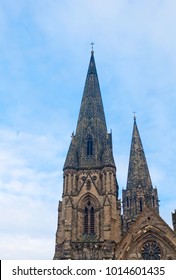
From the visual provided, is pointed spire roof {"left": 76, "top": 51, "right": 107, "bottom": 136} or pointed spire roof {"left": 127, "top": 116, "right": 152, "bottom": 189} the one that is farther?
pointed spire roof {"left": 127, "top": 116, "right": 152, "bottom": 189}

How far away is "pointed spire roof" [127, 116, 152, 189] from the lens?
4294cm

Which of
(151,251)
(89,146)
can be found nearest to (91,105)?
(89,146)

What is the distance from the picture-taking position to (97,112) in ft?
135

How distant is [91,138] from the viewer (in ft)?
126

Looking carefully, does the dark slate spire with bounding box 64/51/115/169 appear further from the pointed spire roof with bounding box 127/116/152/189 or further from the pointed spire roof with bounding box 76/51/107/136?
the pointed spire roof with bounding box 127/116/152/189

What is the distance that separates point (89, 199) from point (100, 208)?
1452 mm

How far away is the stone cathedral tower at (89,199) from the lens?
31.1m

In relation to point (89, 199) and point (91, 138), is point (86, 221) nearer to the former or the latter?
point (89, 199)

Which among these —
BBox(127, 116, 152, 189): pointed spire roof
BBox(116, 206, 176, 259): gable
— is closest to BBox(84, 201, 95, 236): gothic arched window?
BBox(116, 206, 176, 259): gable
